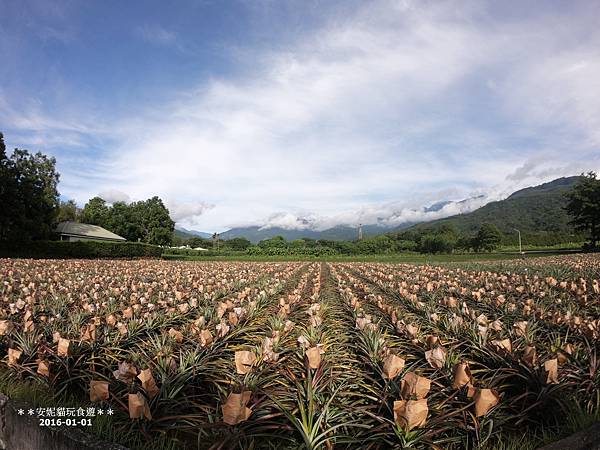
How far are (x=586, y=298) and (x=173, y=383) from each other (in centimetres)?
628

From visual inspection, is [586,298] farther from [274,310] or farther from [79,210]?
[79,210]

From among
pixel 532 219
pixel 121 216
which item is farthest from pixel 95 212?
pixel 532 219

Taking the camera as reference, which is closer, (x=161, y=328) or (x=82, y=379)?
(x=82, y=379)

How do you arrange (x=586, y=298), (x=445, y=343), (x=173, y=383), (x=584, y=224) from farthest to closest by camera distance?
(x=584, y=224), (x=586, y=298), (x=445, y=343), (x=173, y=383)

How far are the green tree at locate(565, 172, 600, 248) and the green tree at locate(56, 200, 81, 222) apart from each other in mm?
86230

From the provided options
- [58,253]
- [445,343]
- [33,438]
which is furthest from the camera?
[58,253]

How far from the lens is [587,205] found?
1793 inches

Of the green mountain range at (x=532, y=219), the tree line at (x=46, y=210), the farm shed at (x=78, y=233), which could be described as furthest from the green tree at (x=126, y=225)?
the green mountain range at (x=532, y=219)

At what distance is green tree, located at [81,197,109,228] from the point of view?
214 ft

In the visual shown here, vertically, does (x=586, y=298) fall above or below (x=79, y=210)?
below

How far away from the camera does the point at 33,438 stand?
1798 millimetres

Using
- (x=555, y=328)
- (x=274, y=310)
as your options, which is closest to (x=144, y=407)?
A: (x=274, y=310)

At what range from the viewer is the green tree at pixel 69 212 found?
61.7m

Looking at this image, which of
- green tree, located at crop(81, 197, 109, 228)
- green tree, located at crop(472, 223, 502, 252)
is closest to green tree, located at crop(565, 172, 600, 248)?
green tree, located at crop(472, 223, 502, 252)
